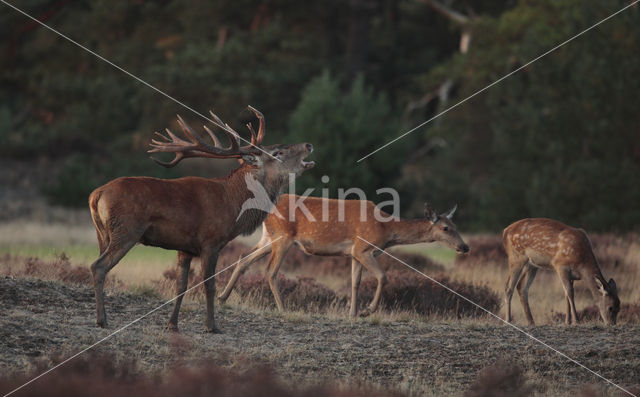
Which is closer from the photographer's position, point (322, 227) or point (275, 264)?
point (275, 264)

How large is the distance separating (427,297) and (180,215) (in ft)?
19.3

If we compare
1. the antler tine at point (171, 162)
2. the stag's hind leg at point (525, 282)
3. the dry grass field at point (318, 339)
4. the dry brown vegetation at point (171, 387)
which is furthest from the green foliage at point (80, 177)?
the dry brown vegetation at point (171, 387)

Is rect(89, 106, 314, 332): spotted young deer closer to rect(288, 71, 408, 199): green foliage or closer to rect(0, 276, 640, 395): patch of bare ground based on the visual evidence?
rect(0, 276, 640, 395): patch of bare ground

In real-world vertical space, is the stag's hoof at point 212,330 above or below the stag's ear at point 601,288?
below

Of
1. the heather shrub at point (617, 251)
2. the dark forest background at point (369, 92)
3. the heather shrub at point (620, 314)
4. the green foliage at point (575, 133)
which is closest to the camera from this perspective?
the heather shrub at point (620, 314)

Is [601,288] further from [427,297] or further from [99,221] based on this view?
[99,221]

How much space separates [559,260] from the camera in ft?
41.1

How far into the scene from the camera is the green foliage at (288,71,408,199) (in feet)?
83.7

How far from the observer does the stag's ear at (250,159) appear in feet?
35.2

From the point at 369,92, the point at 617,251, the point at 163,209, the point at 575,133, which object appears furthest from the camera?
the point at 369,92

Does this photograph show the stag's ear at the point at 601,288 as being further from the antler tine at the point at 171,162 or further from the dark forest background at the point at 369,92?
the dark forest background at the point at 369,92

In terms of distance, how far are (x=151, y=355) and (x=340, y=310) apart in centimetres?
488

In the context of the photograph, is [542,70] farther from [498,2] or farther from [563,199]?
[498,2]

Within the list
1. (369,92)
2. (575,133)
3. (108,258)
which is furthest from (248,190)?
(369,92)
